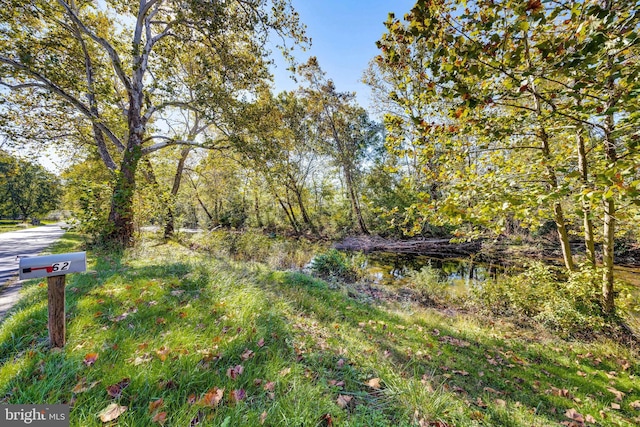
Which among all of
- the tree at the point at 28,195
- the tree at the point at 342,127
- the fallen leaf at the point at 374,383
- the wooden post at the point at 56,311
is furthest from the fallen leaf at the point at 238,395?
the tree at the point at 28,195

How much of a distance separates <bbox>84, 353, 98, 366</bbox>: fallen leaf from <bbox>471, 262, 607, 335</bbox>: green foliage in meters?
7.03

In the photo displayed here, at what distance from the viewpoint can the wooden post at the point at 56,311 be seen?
6.72 feet

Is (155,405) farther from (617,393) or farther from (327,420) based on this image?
(617,393)

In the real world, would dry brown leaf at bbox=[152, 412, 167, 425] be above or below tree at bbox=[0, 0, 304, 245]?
below

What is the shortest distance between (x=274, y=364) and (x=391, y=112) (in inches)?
420

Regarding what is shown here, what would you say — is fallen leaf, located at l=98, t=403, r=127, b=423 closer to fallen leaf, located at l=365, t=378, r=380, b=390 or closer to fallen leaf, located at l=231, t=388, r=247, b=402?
fallen leaf, located at l=231, t=388, r=247, b=402

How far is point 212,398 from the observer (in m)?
1.73

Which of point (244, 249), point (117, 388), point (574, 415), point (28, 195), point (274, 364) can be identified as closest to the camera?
point (117, 388)

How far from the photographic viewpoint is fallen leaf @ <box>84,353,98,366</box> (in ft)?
A: 6.34

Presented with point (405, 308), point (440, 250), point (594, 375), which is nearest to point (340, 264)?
point (405, 308)

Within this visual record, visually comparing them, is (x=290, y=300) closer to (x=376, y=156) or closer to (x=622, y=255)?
(x=622, y=255)

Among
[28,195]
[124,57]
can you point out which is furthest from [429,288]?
[28,195]

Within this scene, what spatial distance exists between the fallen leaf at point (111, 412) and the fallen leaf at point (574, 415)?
162 inches

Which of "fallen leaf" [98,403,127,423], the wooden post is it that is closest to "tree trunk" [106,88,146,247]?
the wooden post
